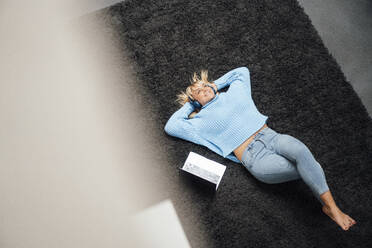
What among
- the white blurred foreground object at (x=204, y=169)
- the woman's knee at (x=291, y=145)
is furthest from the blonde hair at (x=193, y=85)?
the woman's knee at (x=291, y=145)

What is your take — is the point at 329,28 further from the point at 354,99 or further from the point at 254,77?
the point at 254,77

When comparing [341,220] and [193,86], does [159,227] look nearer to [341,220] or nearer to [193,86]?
[193,86]

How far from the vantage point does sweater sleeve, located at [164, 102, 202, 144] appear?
1397 mm

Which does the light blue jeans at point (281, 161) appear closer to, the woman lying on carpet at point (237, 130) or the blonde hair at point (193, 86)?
the woman lying on carpet at point (237, 130)

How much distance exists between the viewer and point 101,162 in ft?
4.78

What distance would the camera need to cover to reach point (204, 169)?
4.35 feet

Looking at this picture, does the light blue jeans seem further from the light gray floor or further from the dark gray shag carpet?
the light gray floor

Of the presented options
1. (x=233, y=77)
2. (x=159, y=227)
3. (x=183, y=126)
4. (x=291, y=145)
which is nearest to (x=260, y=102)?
(x=233, y=77)

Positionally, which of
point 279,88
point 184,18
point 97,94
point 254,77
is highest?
point 184,18

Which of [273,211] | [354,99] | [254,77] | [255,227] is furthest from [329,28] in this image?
[255,227]

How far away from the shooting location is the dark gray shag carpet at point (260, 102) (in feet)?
4.54

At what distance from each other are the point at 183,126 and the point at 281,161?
51 centimetres

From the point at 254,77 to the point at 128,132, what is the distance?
78 cm

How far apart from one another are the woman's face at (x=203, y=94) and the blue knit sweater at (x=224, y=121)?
0.02 m
